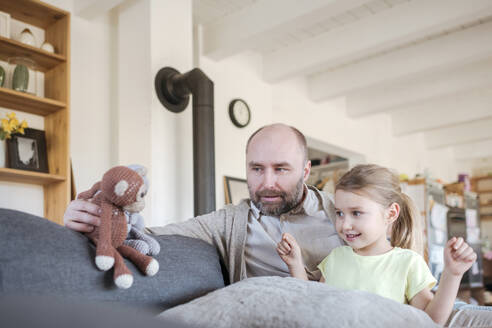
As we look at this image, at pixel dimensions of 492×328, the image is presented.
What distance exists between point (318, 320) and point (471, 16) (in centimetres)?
360

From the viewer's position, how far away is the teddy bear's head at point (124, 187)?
3.18 feet

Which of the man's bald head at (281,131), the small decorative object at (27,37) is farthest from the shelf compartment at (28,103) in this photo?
the man's bald head at (281,131)

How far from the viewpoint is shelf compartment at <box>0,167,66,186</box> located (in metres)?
2.77

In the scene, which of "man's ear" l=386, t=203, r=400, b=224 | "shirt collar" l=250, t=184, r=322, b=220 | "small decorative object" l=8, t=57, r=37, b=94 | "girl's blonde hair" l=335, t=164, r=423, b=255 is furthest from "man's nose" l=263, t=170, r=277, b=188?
"small decorative object" l=8, t=57, r=37, b=94

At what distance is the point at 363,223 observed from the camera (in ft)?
4.59

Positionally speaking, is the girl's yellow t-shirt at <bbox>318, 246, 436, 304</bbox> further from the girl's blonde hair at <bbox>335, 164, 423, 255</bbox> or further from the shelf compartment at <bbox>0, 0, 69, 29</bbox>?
the shelf compartment at <bbox>0, 0, 69, 29</bbox>

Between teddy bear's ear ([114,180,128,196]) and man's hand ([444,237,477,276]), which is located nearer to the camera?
teddy bear's ear ([114,180,128,196])

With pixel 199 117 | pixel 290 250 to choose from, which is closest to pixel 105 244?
pixel 290 250

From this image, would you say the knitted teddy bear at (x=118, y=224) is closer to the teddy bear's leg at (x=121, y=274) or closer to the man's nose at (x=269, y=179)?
the teddy bear's leg at (x=121, y=274)

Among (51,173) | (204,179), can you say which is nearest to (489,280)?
(204,179)

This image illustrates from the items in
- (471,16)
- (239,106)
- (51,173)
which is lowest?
(51,173)

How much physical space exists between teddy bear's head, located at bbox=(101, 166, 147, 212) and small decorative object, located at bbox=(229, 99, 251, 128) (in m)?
3.56

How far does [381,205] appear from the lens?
144cm

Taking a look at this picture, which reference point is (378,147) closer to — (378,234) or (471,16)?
(471,16)
